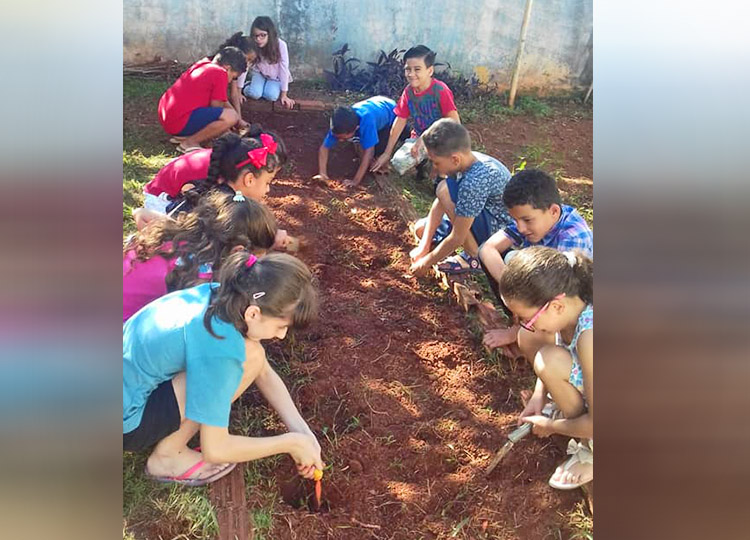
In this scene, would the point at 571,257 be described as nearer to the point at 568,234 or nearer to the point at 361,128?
the point at 568,234

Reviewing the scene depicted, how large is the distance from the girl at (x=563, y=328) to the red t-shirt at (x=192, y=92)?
150cm

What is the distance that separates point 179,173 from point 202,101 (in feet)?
1.31

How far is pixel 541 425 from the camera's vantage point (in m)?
2.28

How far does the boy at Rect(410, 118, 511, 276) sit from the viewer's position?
110 inches

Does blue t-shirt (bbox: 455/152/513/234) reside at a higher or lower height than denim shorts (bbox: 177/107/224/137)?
lower

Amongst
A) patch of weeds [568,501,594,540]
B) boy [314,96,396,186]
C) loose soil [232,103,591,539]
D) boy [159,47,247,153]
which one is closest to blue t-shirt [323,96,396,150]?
boy [314,96,396,186]

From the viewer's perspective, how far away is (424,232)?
9.82ft

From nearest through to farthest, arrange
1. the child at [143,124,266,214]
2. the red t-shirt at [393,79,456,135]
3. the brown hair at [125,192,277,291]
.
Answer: the brown hair at [125,192,277,291], the child at [143,124,266,214], the red t-shirt at [393,79,456,135]

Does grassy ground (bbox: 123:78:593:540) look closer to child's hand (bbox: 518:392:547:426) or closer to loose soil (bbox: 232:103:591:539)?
loose soil (bbox: 232:103:591:539)

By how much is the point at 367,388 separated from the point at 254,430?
405 mm

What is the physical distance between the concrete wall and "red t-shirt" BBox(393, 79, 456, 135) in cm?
21

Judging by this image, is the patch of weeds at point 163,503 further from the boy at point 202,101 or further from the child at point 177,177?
the boy at point 202,101

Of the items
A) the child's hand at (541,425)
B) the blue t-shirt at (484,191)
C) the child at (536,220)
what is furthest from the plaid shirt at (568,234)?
the child's hand at (541,425)

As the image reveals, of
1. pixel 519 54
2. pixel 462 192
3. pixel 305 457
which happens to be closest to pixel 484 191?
pixel 462 192
